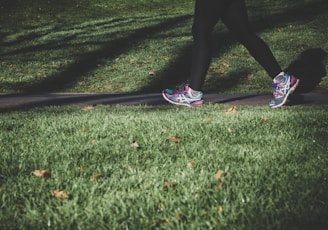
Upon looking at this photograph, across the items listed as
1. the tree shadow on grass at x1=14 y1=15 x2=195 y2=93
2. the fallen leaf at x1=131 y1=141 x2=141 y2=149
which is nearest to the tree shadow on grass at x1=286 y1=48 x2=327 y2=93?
the tree shadow on grass at x1=14 y1=15 x2=195 y2=93

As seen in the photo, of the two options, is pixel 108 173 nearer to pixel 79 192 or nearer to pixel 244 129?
pixel 79 192

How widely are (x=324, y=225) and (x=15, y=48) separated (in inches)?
463

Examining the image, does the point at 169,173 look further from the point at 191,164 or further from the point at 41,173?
the point at 41,173

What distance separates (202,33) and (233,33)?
13.5 inches

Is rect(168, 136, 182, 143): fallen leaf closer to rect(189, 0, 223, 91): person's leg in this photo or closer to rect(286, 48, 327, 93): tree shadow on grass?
rect(189, 0, 223, 91): person's leg

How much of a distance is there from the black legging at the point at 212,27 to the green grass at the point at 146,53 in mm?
3602

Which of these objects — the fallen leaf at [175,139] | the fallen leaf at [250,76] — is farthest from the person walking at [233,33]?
the fallen leaf at [250,76]

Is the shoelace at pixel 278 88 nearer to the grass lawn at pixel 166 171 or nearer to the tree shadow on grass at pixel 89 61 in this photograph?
the grass lawn at pixel 166 171

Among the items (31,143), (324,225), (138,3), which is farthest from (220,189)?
(138,3)

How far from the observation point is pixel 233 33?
3924mm

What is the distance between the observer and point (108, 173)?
2.13 metres

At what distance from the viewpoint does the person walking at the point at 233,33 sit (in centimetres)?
370

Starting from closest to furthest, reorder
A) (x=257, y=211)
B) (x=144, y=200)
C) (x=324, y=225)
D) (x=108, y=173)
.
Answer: (x=324, y=225)
(x=257, y=211)
(x=144, y=200)
(x=108, y=173)

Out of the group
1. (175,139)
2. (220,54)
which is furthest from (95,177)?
(220,54)
